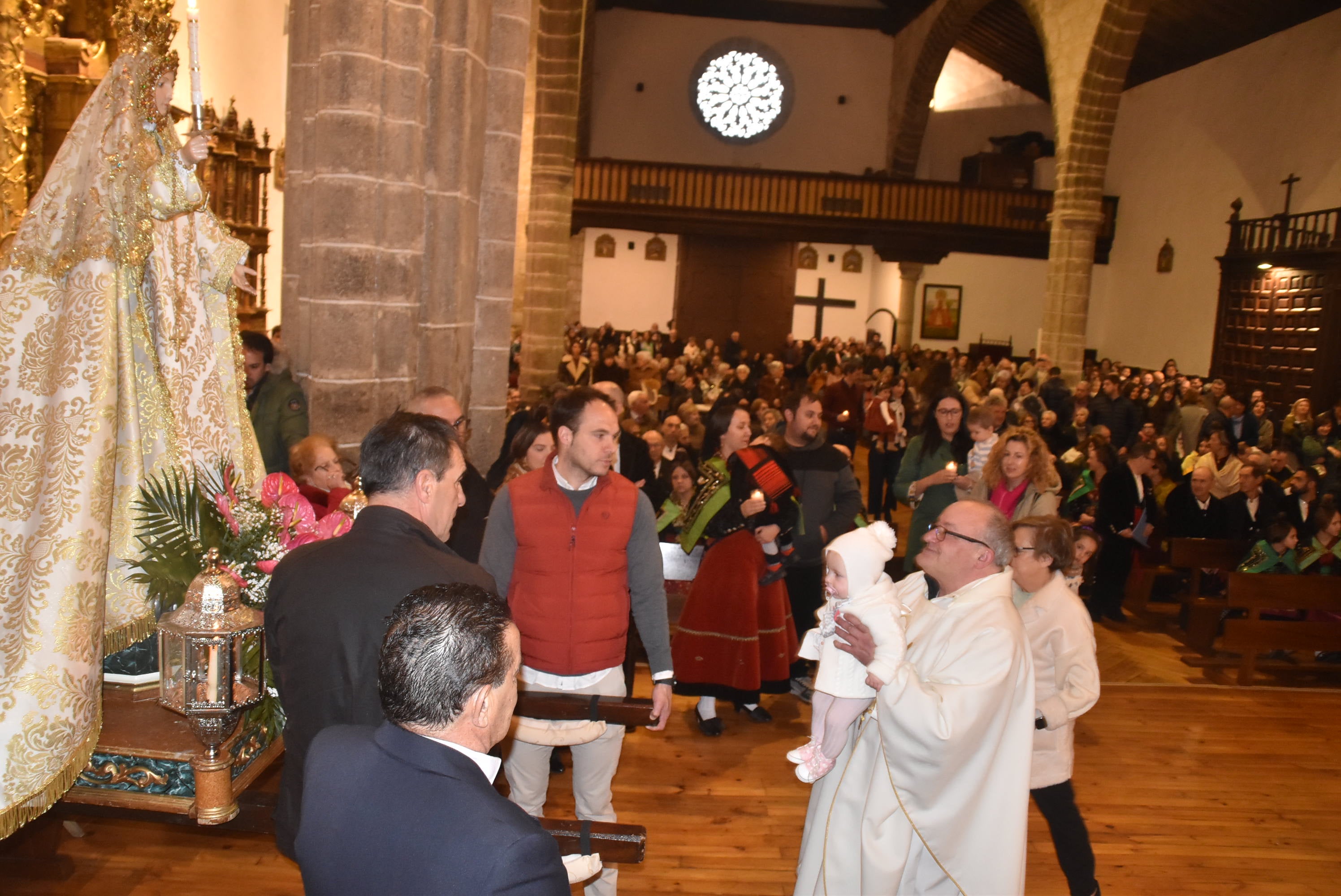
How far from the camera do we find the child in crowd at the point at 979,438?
5574 millimetres

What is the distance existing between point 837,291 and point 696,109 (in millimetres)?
5443

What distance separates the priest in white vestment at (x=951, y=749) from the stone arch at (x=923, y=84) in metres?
19.0

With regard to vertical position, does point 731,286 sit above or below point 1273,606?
above

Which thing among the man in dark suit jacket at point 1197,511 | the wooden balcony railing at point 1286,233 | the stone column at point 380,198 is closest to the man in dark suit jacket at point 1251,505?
the man in dark suit jacket at point 1197,511

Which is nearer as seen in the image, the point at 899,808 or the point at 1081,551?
the point at 899,808

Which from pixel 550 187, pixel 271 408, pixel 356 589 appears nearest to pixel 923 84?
pixel 550 187

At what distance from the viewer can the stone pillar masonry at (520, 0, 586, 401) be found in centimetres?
1240

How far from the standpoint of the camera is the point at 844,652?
2.57 metres

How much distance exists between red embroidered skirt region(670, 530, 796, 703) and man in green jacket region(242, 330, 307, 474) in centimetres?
200

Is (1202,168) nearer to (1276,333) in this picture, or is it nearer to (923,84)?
(1276,333)

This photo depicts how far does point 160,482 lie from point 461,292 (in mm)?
3164

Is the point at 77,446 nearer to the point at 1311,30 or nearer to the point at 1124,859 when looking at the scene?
the point at 1124,859

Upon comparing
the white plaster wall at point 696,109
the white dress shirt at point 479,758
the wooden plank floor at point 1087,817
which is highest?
the white plaster wall at point 696,109

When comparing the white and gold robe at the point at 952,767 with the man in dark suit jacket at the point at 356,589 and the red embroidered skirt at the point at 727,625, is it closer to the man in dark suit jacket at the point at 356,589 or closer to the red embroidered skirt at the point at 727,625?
the man in dark suit jacket at the point at 356,589
